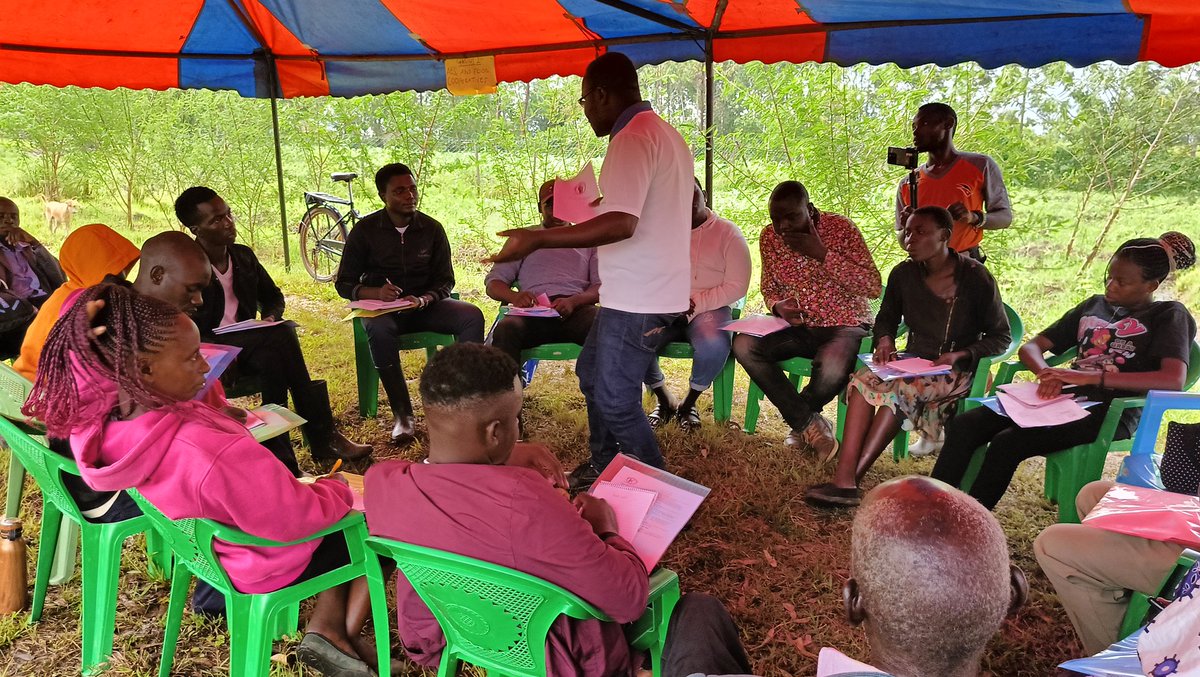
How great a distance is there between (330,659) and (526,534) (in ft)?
3.46

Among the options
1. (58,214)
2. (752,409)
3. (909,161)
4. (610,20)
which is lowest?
(752,409)

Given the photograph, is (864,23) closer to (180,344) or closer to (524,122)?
(180,344)

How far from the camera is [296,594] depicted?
197cm

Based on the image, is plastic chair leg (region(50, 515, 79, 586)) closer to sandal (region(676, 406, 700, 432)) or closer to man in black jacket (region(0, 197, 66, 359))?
man in black jacket (region(0, 197, 66, 359))

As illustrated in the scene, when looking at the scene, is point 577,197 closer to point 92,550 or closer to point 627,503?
point 627,503

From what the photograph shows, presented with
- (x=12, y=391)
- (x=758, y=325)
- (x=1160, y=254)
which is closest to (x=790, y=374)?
(x=758, y=325)

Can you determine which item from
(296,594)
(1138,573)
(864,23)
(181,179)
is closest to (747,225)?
(864,23)

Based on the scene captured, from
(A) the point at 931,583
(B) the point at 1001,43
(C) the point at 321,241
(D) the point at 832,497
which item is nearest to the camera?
(A) the point at 931,583

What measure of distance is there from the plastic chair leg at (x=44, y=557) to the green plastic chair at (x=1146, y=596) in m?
3.34

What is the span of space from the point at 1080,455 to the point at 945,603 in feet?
7.96

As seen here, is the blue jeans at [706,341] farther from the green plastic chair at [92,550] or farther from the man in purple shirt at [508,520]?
the green plastic chair at [92,550]

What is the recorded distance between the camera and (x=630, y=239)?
2.83 metres

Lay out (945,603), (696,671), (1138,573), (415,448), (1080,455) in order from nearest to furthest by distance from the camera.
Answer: (945,603)
(696,671)
(1138,573)
(1080,455)
(415,448)

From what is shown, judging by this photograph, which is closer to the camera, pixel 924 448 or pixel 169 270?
pixel 169 270
